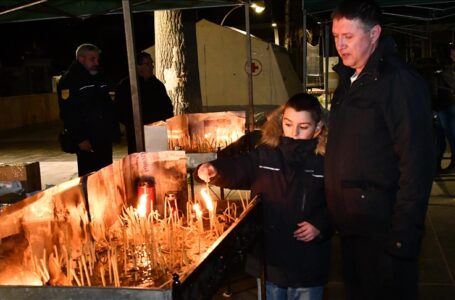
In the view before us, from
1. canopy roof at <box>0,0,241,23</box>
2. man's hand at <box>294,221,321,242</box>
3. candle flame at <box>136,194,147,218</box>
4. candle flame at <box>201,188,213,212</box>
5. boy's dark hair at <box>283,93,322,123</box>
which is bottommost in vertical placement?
man's hand at <box>294,221,321,242</box>

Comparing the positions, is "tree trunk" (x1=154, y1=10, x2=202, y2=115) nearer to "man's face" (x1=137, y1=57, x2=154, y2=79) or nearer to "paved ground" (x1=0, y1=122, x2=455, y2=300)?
"paved ground" (x1=0, y1=122, x2=455, y2=300)

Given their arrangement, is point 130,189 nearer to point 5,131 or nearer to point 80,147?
point 80,147

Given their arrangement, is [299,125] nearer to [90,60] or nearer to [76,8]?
[90,60]

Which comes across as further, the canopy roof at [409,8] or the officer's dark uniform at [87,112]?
the canopy roof at [409,8]

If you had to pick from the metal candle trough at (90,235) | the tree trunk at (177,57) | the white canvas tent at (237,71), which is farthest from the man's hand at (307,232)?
the white canvas tent at (237,71)

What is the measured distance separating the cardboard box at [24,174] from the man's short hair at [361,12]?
260 cm

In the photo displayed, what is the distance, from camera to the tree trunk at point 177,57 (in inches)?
399

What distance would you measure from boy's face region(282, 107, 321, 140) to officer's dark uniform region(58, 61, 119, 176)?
3418 millimetres

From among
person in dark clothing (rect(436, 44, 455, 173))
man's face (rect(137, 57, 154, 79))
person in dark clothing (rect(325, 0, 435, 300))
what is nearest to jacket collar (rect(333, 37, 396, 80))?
person in dark clothing (rect(325, 0, 435, 300))

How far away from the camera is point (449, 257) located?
16.2 feet

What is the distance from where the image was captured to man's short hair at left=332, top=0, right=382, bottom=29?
2434 millimetres

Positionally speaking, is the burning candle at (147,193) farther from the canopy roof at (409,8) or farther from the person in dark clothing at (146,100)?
the canopy roof at (409,8)

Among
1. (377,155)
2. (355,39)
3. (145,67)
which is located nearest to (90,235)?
(377,155)

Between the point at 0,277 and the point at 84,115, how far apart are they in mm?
3734
